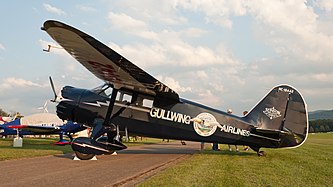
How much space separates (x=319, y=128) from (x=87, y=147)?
509ft

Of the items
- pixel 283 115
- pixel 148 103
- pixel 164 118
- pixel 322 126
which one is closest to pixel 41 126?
pixel 148 103

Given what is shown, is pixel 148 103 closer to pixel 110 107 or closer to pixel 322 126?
pixel 110 107

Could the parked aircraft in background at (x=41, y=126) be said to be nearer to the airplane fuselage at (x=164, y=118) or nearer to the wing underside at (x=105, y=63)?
the airplane fuselage at (x=164, y=118)

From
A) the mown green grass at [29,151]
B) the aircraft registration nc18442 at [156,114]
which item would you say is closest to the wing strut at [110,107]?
the aircraft registration nc18442 at [156,114]

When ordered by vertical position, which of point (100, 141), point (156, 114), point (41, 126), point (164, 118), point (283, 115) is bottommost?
point (100, 141)

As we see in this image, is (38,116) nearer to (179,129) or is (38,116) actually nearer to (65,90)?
(65,90)

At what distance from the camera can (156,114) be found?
11.1 meters

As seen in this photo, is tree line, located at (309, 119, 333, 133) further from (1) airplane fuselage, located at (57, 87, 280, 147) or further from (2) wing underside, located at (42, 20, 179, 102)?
(2) wing underside, located at (42, 20, 179, 102)

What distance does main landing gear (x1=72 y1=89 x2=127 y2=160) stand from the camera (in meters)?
9.45

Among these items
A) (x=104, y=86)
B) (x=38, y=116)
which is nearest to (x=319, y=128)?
(x=38, y=116)

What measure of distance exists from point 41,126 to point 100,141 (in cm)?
1732

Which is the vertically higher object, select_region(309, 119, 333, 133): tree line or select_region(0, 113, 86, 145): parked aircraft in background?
select_region(309, 119, 333, 133): tree line

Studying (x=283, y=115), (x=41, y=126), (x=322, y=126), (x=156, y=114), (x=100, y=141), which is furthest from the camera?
(x=322, y=126)

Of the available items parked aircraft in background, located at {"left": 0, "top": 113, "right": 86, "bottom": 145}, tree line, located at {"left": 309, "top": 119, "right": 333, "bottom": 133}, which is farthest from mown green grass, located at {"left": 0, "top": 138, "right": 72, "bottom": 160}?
tree line, located at {"left": 309, "top": 119, "right": 333, "bottom": 133}
